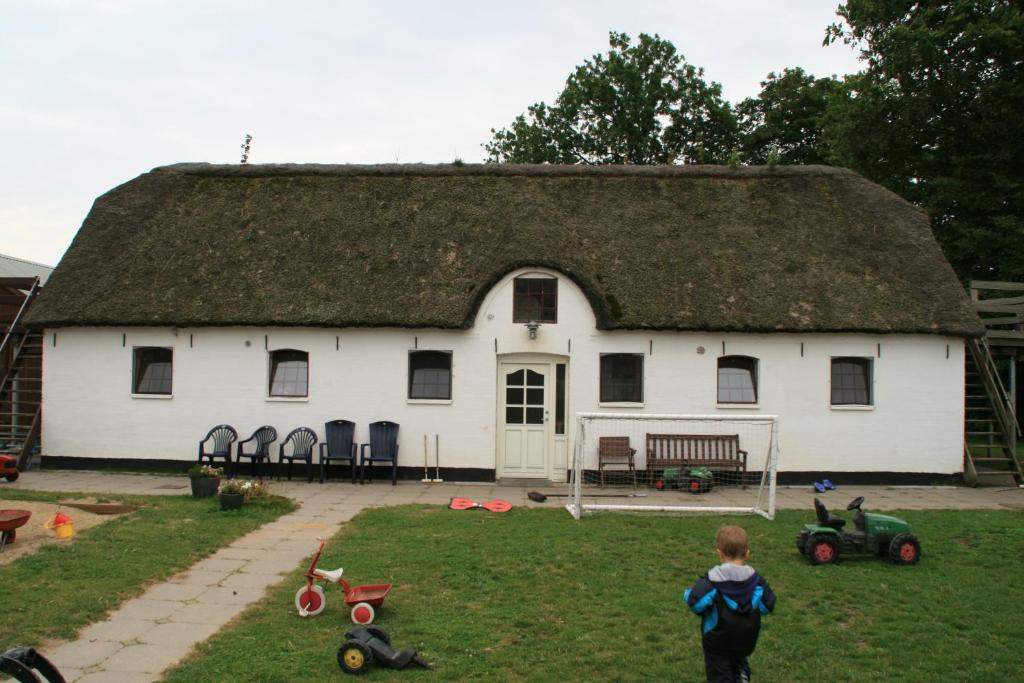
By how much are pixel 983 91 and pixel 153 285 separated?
70.5 feet

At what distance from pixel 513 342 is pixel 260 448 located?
5083 mm

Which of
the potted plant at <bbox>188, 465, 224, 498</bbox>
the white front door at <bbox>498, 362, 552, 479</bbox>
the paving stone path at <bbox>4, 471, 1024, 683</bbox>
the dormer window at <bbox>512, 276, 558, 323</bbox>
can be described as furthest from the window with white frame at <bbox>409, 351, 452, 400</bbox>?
the potted plant at <bbox>188, 465, 224, 498</bbox>

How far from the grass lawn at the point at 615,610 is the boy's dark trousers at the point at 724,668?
104cm

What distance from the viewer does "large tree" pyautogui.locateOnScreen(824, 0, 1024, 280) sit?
2012 cm

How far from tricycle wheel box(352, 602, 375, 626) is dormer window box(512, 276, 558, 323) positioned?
837 cm

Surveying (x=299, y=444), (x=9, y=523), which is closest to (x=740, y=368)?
(x=299, y=444)

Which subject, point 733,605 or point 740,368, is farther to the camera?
point 740,368

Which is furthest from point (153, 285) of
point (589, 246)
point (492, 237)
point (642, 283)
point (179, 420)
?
point (642, 283)

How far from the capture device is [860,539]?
28.7ft

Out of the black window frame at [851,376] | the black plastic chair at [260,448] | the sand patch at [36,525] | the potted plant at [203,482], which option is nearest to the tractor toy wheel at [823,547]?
the black window frame at [851,376]

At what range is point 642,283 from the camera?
14.4 meters

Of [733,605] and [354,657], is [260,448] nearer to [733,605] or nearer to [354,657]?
[354,657]

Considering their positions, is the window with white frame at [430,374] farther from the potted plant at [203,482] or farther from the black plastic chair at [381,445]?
the potted plant at [203,482]

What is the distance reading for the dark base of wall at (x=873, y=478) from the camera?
46.5ft
